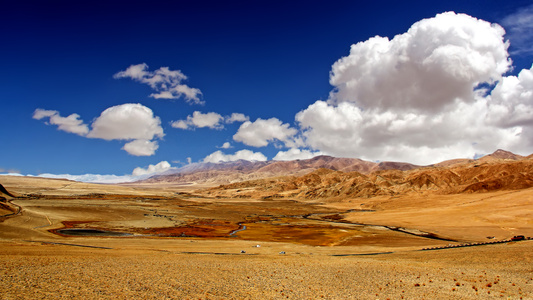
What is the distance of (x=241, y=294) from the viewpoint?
1756cm

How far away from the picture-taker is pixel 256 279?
21141 mm

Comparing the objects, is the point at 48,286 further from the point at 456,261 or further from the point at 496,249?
the point at 496,249

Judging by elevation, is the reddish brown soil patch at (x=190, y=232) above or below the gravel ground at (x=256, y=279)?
below

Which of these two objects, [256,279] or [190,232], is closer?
[256,279]

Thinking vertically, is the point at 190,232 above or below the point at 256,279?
below

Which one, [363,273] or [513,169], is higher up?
[513,169]

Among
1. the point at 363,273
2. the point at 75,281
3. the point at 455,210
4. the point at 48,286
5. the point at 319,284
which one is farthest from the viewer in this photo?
the point at 455,210

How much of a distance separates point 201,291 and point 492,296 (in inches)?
666

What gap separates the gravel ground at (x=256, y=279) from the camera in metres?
16.6

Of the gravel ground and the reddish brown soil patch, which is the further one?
the reddish brown soil patch

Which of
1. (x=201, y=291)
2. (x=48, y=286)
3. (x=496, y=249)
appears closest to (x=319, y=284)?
(x=201, y=291)

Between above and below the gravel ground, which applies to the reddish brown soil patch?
below

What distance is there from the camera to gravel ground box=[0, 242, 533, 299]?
54.4 feet

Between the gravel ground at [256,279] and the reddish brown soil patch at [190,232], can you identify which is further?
the reddish brown soil patch at [190,232]
